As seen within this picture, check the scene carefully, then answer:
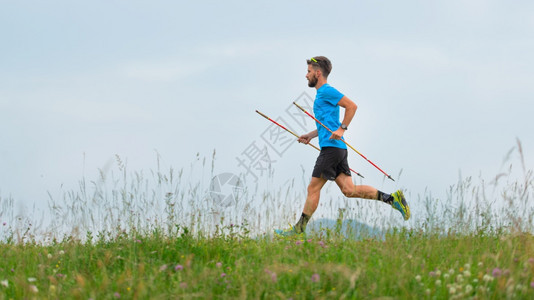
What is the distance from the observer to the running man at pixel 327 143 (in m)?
7.88

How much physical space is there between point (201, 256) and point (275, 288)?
60.6 inches

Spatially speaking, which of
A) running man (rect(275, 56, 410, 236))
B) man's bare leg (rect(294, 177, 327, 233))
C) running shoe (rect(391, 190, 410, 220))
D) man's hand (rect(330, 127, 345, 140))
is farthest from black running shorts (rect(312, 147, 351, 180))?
running shoe (rect(391, 190, 410, 220))

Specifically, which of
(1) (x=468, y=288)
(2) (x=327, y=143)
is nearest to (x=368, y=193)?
(2) (x=327, y=143)

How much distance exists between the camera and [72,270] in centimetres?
577

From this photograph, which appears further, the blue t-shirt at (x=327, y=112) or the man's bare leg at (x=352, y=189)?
the man's bare leg at (x=352, y=189)

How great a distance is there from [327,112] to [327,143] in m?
0.48

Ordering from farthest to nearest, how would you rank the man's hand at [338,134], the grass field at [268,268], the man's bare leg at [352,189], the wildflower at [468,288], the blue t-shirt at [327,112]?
the man's bare leg at [352,189], the blue t-shirt at [327,112], the man's hand at [338,134], the grass field at [268,268], the wildflower at [468,288]

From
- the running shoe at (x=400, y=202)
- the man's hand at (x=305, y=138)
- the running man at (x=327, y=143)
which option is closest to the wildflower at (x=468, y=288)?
the running man at (x=327, y=143)

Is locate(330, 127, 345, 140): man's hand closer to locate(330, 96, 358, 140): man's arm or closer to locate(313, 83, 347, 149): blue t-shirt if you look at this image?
locate(330, 96, 358, 140): man's arm

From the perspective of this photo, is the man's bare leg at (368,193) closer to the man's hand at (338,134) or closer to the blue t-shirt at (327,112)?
the blue t-shirt at (327,112)

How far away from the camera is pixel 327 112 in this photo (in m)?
8.01

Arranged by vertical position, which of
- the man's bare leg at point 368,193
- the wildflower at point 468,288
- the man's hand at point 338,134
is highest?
the man's hand at point 338,134

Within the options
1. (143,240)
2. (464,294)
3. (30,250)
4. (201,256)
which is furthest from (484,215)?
(30,250)

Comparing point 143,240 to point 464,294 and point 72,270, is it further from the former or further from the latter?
point 464,294
